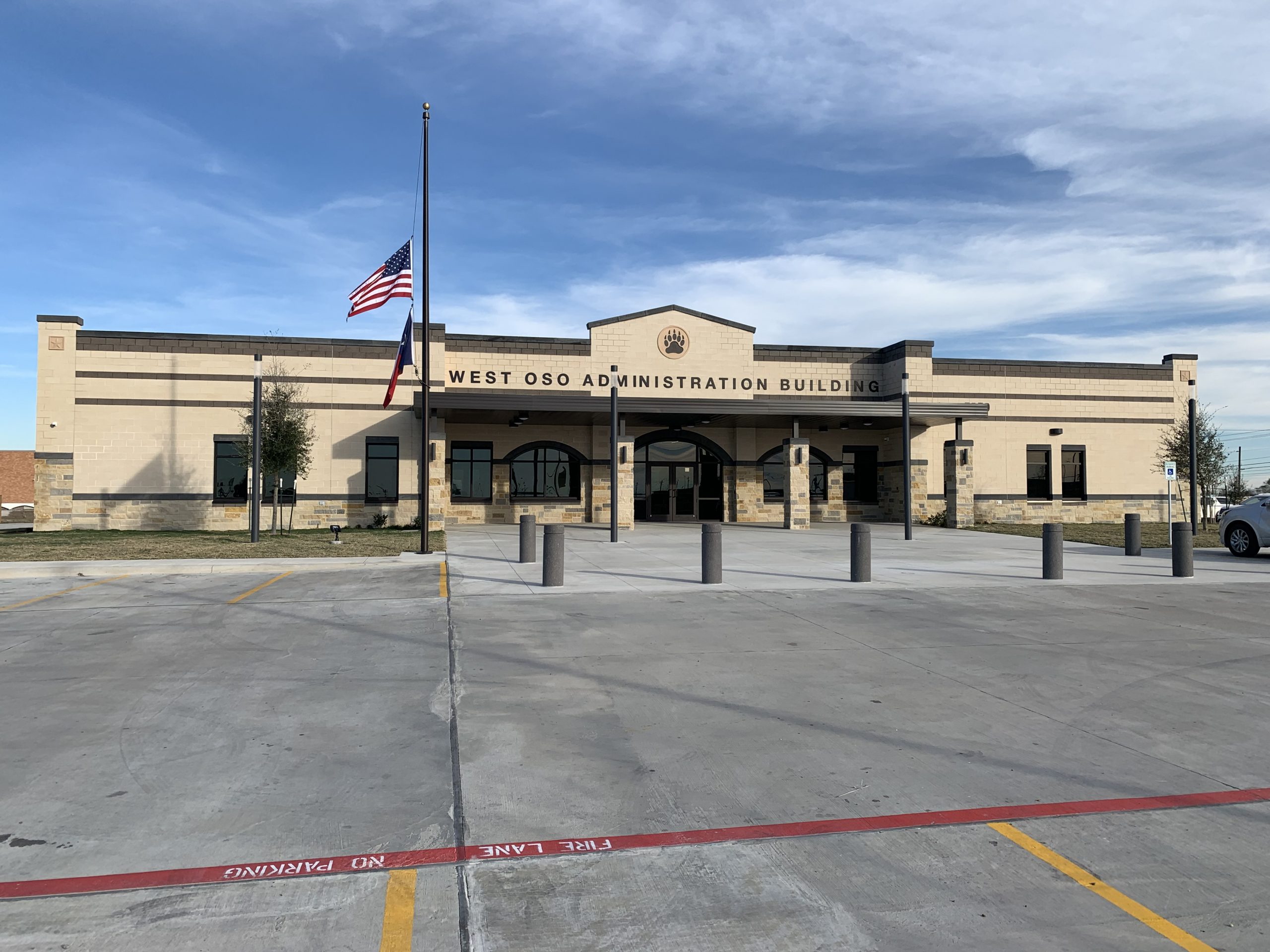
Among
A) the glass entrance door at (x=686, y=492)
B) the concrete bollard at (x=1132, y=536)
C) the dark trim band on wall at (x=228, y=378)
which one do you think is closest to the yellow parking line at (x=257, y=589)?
the dark trim band on wall at (x=228, y=378)

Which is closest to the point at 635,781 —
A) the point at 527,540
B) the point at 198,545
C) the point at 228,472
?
the point at 527,540

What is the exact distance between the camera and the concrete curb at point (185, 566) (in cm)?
1603

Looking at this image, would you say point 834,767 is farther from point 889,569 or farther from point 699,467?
point 699,467

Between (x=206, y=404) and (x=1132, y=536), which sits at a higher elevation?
(x=206, y=404)

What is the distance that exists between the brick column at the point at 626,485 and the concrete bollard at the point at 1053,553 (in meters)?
15.3

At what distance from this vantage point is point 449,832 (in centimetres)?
433

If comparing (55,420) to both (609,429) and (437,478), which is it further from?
(609,429)

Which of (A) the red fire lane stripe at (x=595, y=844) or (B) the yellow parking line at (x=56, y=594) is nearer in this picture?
(A) the red fire lane stripe at (x=595, y=844)

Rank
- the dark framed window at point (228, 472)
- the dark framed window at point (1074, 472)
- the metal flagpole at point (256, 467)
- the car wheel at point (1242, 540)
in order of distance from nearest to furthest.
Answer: the car wheel at point (1242, 540)
the metal flagpole at point (256, 467)
the dark framed window at point (228, 472)
the dark framed window at point (1074, 472)

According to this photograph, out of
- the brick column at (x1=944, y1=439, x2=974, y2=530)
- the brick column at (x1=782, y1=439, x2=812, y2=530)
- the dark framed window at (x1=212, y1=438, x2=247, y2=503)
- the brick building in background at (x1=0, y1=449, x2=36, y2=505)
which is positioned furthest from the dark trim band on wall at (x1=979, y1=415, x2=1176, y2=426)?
the brick building in background at (x1=0, y1=449, x2=36, y2=505)

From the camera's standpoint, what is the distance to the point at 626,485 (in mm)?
29141

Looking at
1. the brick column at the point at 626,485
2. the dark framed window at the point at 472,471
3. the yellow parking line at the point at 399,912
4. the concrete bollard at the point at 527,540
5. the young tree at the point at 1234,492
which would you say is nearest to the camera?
the yellow parking line at the point at 399,912

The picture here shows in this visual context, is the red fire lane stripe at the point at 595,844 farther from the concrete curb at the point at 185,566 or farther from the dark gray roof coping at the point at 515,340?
the dark gray roof coping at the point at 515,340

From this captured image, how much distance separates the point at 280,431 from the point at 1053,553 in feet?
72.5
